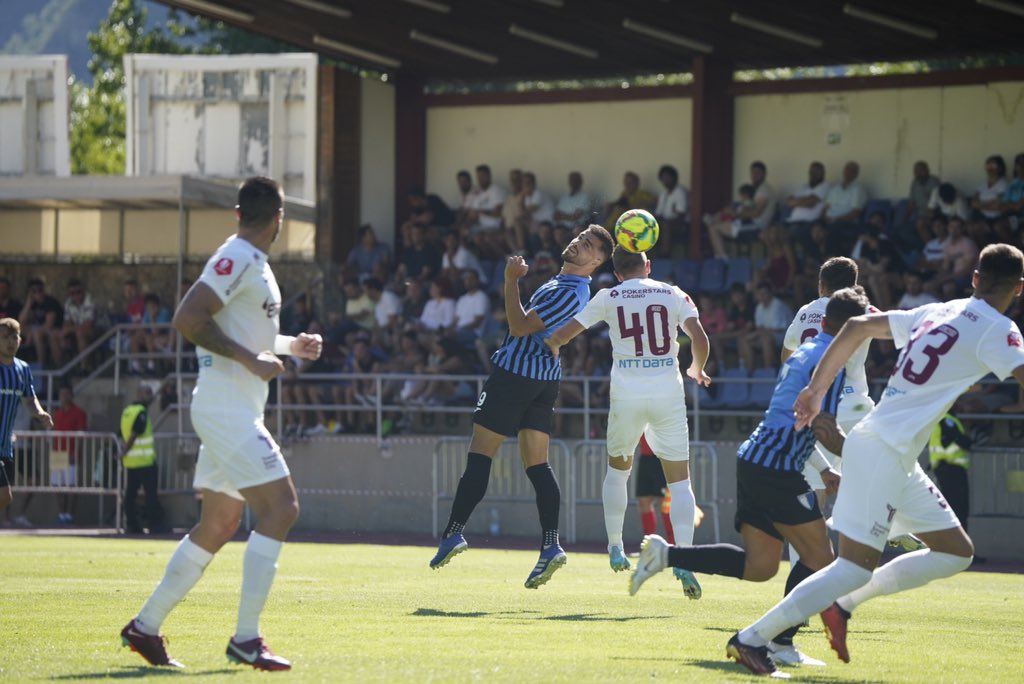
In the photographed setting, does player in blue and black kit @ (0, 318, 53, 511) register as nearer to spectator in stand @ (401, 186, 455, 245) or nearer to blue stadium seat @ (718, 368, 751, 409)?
blue stadium seat @ (718, 368, 751, 409)

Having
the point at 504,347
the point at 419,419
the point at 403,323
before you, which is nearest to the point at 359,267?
the point at 403,323

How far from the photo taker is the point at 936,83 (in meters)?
27.0

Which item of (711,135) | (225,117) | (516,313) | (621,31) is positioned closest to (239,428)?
(516,313)

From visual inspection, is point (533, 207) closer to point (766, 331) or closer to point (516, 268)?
point (766, 331)

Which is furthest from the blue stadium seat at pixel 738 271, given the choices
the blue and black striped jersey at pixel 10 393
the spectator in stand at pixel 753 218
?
the blue and black striped jersey at pixel 10 393

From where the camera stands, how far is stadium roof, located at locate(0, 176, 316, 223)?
2509 centimetres

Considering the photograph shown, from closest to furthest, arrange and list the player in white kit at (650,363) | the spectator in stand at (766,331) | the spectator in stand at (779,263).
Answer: the player in white kit at (650,363) < the spectator in stand at (766,331) < the spectator in stand at (779,263)

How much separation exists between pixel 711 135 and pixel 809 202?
2.97 m

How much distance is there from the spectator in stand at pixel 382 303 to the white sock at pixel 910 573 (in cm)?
1814

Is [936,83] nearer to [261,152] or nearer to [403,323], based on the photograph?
[403,323]

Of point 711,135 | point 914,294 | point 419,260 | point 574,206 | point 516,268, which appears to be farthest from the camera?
point 711,135

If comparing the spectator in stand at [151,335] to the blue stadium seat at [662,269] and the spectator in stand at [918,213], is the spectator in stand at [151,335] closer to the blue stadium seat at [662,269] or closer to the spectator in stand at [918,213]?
the blue stadium seat at [662,269]

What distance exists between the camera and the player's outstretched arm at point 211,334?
7.66 meters

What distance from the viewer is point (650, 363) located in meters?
11.8
